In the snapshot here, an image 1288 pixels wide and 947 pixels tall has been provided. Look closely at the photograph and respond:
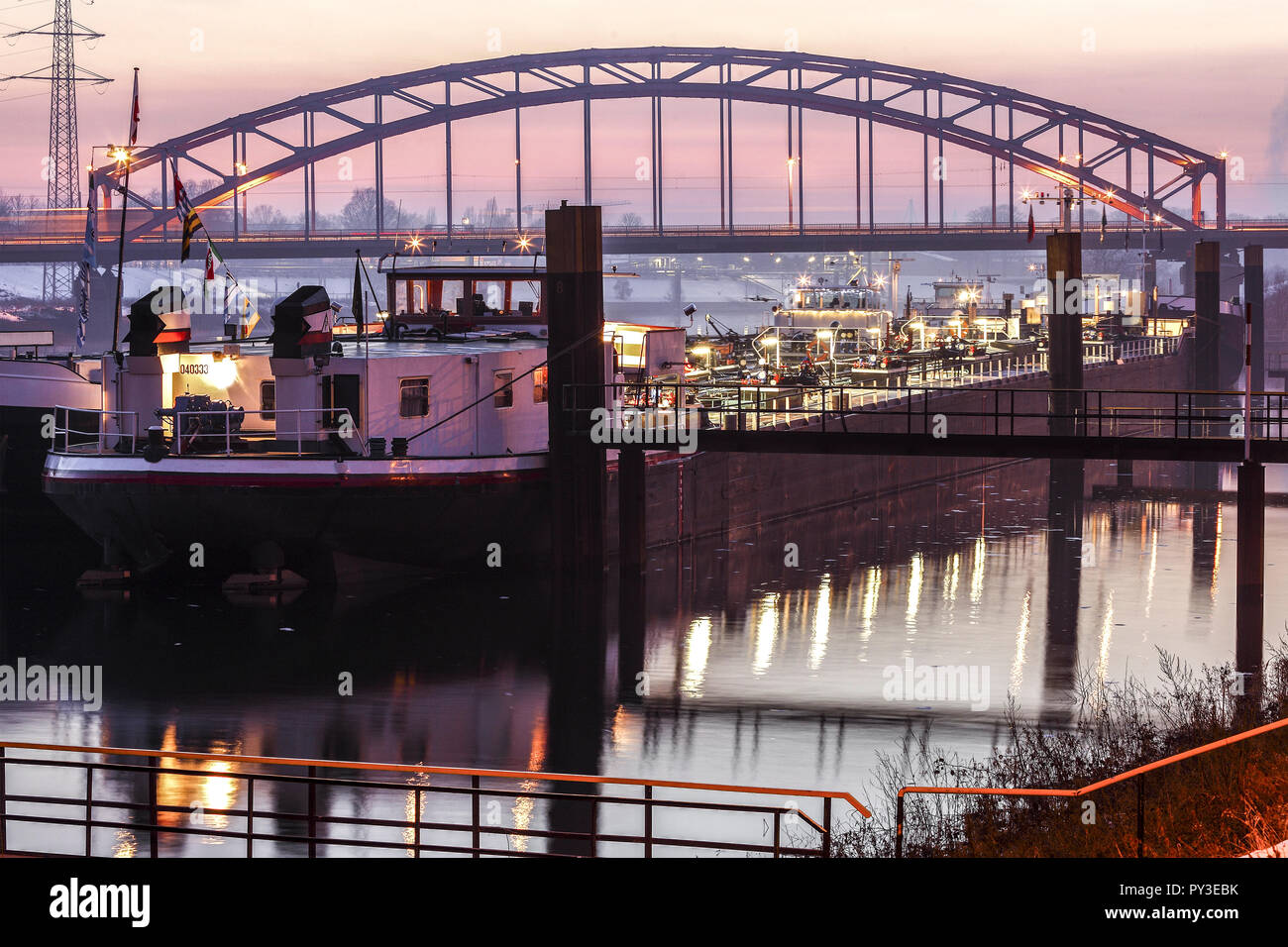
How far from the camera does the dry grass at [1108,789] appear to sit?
611 inches

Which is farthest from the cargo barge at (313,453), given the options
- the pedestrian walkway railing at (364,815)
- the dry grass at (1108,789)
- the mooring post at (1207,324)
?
the mooring post at (1207,324)

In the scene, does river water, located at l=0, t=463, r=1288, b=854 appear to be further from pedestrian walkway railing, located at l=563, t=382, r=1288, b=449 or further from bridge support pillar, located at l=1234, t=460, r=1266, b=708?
pedestrian walkway railing, located at l=563, t=382, r=1288, b=449

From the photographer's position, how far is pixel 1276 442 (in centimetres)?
3055

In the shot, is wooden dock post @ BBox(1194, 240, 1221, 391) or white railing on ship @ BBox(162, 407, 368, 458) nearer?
white railing on ship @ BBox(162, 407, 368, 458)

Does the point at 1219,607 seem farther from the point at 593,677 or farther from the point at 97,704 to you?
the point at 97,704

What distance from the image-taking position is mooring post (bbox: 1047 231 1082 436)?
54.3m

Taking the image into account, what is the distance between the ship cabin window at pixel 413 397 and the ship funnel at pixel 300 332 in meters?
1.92

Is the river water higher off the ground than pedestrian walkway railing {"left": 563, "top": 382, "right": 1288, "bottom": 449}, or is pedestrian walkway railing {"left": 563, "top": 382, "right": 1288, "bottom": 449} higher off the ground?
pedestrian walkway railing {"left": 563, "top": 382, "right": 1288, "bottom": 449}

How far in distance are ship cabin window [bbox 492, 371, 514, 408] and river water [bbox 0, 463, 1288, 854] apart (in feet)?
12.9

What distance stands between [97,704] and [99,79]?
254 ft
